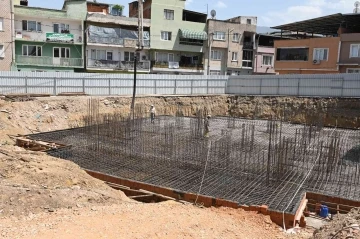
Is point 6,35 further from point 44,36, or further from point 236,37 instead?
point 236,37

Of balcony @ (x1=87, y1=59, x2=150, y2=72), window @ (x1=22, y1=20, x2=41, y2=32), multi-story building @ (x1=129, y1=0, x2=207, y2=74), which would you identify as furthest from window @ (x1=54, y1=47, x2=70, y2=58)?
multi-story building @ (x1=129, y1=0, x2=207, y2=74)

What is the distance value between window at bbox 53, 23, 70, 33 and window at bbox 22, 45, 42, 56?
1938 millimetres

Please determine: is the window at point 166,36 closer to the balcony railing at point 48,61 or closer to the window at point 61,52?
the balcony railing at point 48,61

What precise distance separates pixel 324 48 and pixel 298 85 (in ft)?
22.0

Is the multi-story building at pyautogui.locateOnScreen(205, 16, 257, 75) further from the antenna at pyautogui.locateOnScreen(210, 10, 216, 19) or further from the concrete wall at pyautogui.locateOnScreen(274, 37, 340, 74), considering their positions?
the concrete wall at pyautogui.locateOnScreen(274, 37, 340, 74)

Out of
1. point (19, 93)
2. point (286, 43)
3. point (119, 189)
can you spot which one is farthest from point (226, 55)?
point (119, 189)

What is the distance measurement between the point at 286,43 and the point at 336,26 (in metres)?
3.96

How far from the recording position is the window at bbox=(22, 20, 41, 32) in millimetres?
Answer: 24992

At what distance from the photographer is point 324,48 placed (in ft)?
84.2

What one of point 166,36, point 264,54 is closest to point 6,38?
point 166,36

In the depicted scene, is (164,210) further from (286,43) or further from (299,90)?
(286,43)

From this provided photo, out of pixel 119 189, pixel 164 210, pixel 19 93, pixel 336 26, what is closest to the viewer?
pixel 164 210

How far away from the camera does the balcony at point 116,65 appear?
27.0 meters

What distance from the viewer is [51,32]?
25.9 m
